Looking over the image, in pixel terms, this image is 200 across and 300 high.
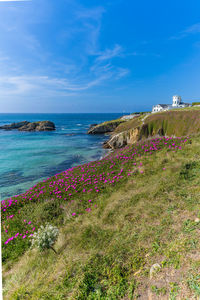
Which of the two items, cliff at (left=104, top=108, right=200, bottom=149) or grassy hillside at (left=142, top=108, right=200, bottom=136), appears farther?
cliff at (left=104, top=108, right=200, bottom=149)

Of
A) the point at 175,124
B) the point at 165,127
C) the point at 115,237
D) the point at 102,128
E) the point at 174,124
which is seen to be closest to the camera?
the point at 115,237

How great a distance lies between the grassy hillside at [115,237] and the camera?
292cm

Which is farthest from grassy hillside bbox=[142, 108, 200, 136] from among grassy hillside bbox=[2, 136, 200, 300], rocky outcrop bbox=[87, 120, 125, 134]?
rocky outcrop bbox=[87, 120, 125, 134]

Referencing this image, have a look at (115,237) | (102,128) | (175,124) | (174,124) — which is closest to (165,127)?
(174,124)

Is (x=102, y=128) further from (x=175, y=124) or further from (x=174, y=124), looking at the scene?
(x=175, y=124)

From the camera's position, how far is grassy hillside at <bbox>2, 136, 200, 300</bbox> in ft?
9.57

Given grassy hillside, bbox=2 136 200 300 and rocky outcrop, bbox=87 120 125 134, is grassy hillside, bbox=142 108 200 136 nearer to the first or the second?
grassy hillside, bbox=2 136 200 300

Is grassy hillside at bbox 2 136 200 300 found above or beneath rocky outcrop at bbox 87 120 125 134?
beneath

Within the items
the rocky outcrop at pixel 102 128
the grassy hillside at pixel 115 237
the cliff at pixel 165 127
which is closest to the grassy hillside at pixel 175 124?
the cliff at pixel 165 127

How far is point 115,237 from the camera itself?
4363mm

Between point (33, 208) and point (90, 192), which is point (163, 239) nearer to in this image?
point (90, 192)

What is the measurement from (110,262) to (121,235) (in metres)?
0.95

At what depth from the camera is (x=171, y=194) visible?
584 cm

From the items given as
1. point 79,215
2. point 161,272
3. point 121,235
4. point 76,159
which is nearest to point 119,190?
point 79,215
